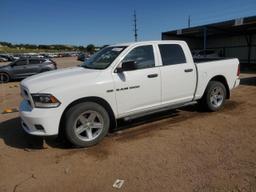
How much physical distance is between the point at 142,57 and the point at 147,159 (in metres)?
2.19

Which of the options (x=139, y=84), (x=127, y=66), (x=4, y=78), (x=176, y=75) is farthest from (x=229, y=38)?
(x=127, y=66)

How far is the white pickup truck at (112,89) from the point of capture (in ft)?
13.5

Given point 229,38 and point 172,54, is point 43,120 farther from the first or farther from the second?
point 229,38

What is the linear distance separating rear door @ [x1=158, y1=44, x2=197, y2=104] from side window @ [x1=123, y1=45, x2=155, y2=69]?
0.26 metres

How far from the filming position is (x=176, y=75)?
5395 mm

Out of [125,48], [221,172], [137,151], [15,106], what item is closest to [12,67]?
[15,106]

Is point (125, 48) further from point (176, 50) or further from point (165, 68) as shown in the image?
point (176, 50)

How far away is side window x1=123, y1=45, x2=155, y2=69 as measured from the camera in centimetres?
495

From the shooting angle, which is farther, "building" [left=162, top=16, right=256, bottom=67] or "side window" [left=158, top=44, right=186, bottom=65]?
"building" [left=162, top=16, right=256, bottom=67]

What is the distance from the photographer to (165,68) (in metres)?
5.24

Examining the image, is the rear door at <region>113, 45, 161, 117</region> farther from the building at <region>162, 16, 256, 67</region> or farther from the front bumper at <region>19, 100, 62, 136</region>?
the building at <region>162, 16, 256, 67</region>

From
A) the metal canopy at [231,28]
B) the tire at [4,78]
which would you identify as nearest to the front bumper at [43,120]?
the tire at [4,78]

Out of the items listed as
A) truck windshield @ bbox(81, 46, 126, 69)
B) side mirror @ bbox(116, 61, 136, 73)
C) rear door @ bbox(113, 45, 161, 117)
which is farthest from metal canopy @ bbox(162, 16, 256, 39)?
side mirror @ bbox(116, 61, 136, 73)

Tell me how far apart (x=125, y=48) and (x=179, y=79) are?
145 centimetres
